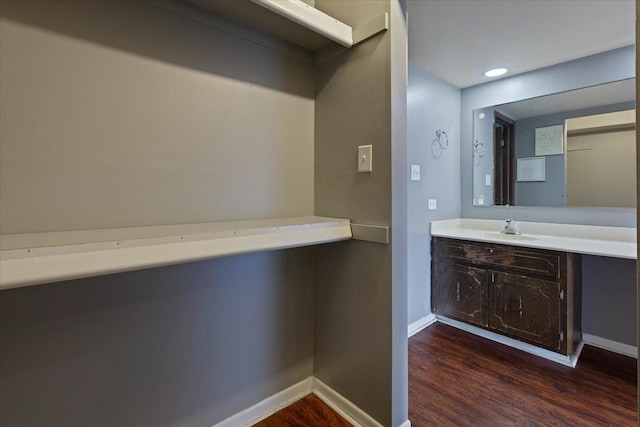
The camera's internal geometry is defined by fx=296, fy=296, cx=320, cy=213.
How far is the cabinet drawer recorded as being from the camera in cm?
203

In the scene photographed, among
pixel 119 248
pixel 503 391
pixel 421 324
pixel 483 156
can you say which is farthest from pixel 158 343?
pixel 483 156

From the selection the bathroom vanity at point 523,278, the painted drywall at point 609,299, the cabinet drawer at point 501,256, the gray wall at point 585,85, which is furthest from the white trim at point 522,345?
the cabinet drawer at point 501,256

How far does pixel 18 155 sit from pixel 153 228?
44 centimetres

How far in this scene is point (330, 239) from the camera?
1378 mm

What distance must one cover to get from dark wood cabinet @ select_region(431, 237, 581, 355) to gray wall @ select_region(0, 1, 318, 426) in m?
1.42

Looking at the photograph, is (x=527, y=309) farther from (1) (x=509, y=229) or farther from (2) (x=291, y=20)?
(2) (x=291, y=20)

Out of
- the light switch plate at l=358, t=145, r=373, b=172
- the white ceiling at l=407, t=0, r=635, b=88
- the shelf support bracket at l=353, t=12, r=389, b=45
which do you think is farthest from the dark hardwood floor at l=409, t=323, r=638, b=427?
the white ceiling at l=407, t=0, r=635, b=88

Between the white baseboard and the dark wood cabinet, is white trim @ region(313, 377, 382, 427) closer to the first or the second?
the white baseboard

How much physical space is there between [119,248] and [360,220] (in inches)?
38.6

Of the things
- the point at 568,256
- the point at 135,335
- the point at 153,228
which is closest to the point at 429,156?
the point at 568,256

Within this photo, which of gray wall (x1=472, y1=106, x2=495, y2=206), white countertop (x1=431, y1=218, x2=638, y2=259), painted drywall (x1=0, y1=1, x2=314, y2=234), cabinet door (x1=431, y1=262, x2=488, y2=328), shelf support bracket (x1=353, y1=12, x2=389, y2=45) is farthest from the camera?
gray wall (x1=472, y1=106, x2=495, y2=206)

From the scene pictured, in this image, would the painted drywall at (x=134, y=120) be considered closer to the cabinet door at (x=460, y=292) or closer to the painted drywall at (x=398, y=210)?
the painted drywall at (x=398, y=210)

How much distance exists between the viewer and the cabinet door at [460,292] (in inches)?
93.8

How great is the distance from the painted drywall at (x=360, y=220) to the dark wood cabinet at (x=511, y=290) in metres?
1.30
